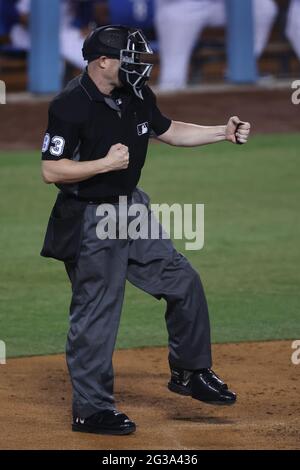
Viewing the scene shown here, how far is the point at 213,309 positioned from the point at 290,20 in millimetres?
10403

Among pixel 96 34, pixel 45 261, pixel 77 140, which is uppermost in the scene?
pixel 96 34

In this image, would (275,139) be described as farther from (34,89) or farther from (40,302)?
(40,302)

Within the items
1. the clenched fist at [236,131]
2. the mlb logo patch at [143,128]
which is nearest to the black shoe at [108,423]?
the mlb logo patch at [143,128]

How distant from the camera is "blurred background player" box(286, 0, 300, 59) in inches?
674

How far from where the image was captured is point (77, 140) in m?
5.00

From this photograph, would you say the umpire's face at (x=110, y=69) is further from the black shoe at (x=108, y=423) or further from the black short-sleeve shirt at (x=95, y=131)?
the black shoe at (x=108, y=423)

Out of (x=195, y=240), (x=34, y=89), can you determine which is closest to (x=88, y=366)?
(x=195, y=240)

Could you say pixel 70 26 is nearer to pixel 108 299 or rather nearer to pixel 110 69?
pixel 110 69

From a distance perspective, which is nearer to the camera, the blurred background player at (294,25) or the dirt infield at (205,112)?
the dirt infield at (205,112)

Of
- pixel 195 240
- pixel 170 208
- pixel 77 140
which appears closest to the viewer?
pixel 77 140

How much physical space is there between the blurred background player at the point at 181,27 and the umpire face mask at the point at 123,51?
11.0m

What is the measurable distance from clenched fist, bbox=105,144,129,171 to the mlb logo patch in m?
0.28

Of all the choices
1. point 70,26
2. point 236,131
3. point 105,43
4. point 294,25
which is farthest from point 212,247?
point 294,25

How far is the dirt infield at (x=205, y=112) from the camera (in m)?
14.1
